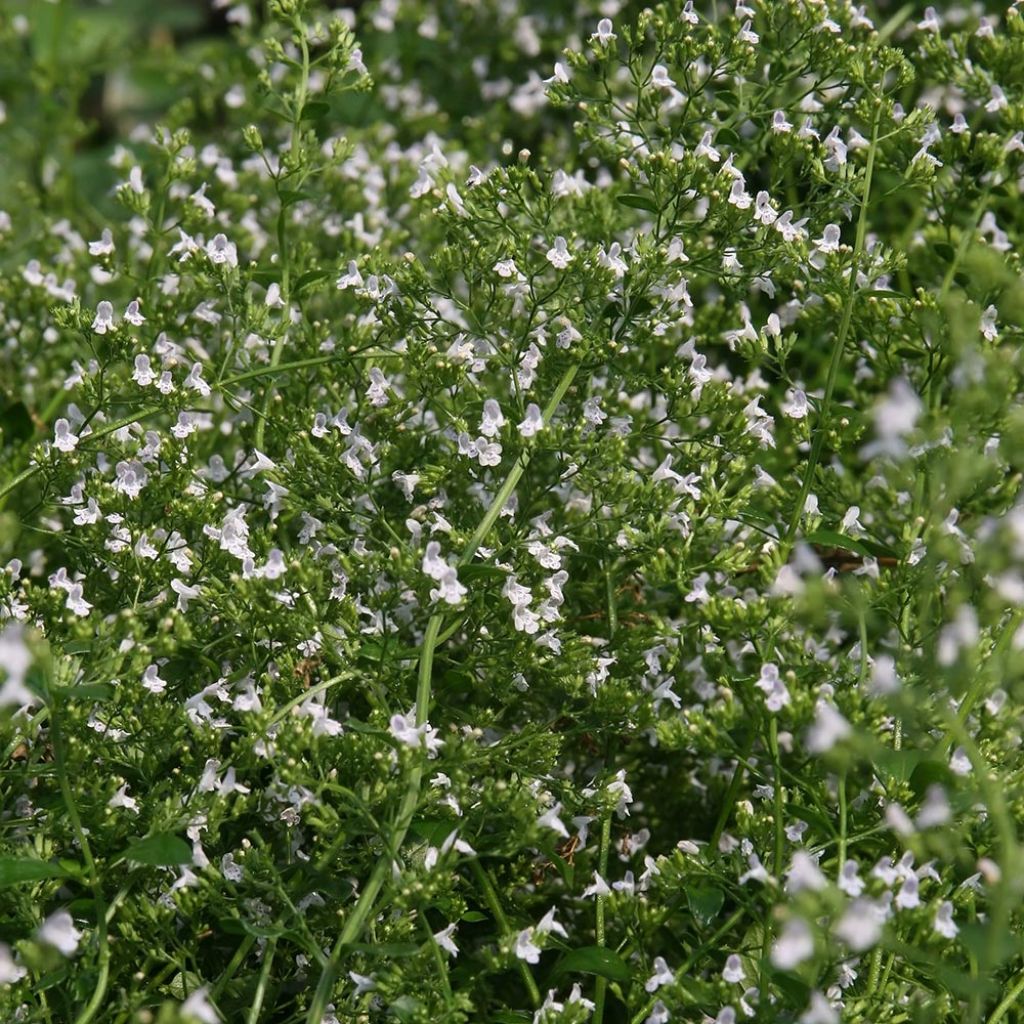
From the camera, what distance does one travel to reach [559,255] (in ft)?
6.56

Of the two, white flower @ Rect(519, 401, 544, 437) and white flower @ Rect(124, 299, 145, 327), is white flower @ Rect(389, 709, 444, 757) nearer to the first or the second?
white flower @ Rect(519, 401, 544, 437)

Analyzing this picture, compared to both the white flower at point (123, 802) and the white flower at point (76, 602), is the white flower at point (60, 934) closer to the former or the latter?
the white flower at point (123, 802)

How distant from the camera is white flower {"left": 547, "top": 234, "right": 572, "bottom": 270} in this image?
199cm

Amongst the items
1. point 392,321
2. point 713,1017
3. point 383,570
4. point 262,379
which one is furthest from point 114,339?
point 713,1017

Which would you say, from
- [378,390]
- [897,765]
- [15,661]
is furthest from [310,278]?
[897,765]

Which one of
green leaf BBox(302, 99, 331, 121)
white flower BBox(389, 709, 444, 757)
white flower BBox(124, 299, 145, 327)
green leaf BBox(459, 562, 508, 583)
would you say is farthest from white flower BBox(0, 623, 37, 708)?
green leaf BBox(302, 99, 331, 121)

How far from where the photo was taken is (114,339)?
6.84 ft

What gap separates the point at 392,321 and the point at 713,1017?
1117mm

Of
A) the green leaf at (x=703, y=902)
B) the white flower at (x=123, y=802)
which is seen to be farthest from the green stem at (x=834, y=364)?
the white flower at (x=123, y=802)

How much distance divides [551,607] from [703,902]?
0.45 meters

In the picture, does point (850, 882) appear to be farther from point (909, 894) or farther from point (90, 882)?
point (90, 882)

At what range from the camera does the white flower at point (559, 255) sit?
1.99m

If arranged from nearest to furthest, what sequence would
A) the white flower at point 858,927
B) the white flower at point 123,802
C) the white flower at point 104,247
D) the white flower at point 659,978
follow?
1. the white flower at point 858,927
2. the white flower at point 659,978
3. the white flower at point 123,802
4. the white flower at point 104,247

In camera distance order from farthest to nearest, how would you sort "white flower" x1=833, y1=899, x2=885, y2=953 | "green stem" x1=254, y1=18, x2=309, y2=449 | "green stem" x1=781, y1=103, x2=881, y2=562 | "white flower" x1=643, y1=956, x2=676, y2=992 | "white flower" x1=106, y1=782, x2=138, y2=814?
"green stem" x1=254, y1=18, x2=309, y2=449 → "green stem" x1=781, y1=103, x2=881, y2=562 → "white flower" x1=106, y1=782, x2=138, y2=814 → "white flower" x1=643, y1=956, x2=676, y2=992 → "white flower" x1=833, y1=899, x2=885, y2=953
